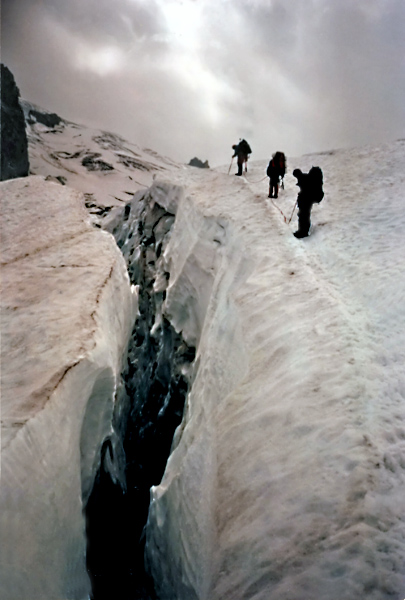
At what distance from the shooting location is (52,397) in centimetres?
337

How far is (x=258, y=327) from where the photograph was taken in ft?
15.0

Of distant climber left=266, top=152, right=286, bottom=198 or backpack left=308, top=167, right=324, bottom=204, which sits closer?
backpack left=308, top=167, right=324, bottom=204

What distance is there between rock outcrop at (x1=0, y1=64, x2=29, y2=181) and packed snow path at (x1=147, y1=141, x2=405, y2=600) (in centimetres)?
2504

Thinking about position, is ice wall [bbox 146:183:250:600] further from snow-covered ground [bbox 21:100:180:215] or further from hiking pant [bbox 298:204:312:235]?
snow-covered ground [bbox 21:100:180:215]

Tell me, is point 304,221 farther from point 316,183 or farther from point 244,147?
point 244,147

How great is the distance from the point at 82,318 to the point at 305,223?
4.33 meters

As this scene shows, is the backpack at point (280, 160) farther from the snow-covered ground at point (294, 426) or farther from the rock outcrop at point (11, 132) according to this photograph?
the rock outcrop at point (11, 132)

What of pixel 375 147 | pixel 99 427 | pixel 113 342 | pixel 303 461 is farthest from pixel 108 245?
pixel 375 147

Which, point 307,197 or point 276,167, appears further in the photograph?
point 276,167

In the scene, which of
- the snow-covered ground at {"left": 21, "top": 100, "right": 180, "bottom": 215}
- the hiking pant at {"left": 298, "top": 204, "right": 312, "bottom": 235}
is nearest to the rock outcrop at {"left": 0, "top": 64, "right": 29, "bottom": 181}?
the snow-covered ground at {"left": 21, "top": 100, "right": 180, "bottom": 215}

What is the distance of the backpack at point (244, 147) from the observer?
12125 millimetres

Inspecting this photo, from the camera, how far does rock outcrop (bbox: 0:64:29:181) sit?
2533cm

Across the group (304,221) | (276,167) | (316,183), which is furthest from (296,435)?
(276,167)

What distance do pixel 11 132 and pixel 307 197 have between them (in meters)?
26.2
